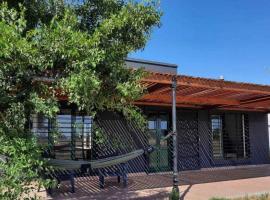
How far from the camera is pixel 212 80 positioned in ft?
31.0

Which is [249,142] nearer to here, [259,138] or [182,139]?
[259,138]

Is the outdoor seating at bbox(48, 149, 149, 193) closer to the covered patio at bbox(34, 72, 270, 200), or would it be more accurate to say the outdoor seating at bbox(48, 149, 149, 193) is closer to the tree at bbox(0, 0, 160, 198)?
the covered patio at bbox(34, 72, 270, 200)

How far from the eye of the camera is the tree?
461cm

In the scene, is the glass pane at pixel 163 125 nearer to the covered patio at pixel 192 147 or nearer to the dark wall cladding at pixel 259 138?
the covered patio at pixel 192 147

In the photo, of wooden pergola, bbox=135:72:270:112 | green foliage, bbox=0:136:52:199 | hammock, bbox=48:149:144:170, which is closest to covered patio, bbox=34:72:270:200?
wooden pergola, bbox=135:72:270:112

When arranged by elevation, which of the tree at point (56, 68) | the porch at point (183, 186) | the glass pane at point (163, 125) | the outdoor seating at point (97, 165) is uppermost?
the tree at point (56, 68)

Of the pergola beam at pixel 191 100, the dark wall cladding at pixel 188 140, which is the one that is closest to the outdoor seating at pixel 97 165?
the pergola beam at pixel 191 100

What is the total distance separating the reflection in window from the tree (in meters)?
10.6

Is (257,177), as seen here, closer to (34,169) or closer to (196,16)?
(196,16)

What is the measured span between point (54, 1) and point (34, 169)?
269 centimetres

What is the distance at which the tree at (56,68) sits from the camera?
461 centimetres

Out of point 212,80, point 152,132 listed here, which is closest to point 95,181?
point 152,132

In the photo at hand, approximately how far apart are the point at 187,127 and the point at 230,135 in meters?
2.80

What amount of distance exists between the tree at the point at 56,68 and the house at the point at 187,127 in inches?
110
